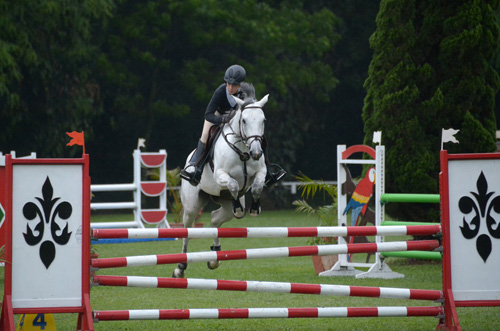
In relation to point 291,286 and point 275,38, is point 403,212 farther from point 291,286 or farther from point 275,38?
point 275,38

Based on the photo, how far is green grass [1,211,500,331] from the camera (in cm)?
664

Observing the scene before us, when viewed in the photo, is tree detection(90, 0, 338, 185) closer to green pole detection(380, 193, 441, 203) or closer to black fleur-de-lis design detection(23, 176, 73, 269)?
green pole detection(380, 193, 441, 203)

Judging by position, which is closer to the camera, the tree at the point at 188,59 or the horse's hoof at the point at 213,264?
the horse's hoof at the point at 213,264

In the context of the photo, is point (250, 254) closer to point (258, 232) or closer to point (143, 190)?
point (258, 232)

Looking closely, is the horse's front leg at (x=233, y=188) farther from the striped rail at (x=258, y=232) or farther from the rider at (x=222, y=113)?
the striped rail at (x=258, y=232)

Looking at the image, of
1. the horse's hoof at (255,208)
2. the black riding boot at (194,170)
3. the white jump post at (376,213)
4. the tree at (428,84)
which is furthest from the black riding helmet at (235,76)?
the tree at (428,84)

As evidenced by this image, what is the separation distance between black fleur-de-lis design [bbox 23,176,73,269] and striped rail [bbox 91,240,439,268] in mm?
293

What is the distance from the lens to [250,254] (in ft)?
18.5

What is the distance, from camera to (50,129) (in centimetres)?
2119

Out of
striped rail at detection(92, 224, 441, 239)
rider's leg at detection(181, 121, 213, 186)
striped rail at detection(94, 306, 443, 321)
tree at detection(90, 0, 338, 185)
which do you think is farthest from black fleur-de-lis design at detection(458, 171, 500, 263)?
tree at detection(90, 0, 338, 185)

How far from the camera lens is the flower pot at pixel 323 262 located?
→ 396 inches

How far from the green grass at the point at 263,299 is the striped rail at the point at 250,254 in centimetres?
97

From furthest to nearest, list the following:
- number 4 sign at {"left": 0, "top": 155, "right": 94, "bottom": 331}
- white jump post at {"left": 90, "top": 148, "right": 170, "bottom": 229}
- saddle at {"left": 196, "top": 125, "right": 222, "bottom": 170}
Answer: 1. white jump post at {"left": 90, "top": 148, "right": 170, "bottom": 229}
2. saddle at {"left": 196, "top": 125, "right": 222, "bottom": 170}
3. number 4 sign at {"left": 0, "top": 155, "right": 94, "bottom": 331}

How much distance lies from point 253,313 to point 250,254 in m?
0.45
